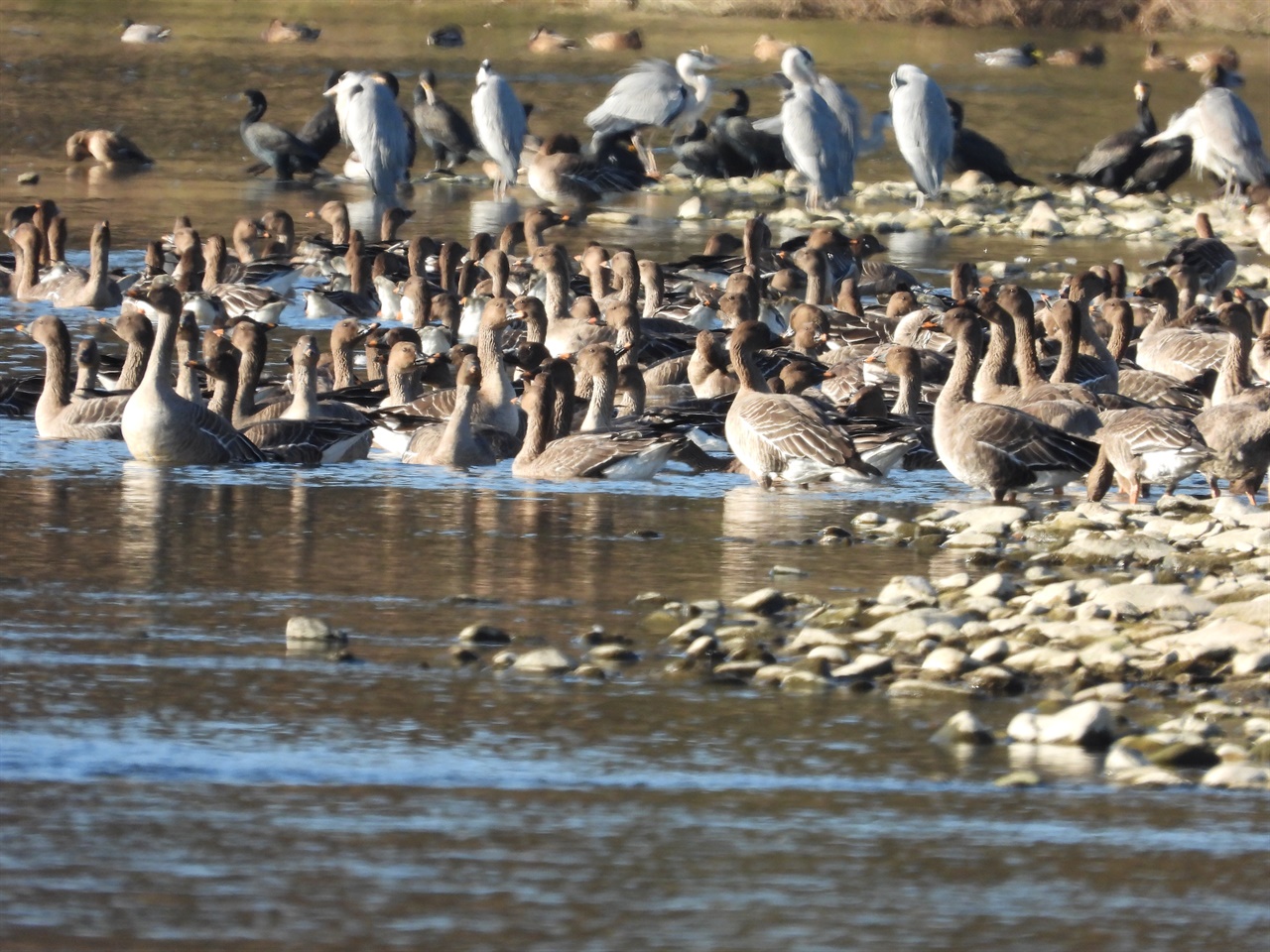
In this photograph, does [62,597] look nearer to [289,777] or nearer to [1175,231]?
[289,777]

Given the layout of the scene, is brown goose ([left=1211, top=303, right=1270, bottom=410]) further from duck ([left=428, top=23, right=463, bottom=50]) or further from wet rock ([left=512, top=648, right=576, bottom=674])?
duck ([left=428, top=23, right=463, bottom=50])

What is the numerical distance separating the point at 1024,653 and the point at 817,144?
67.1 feet

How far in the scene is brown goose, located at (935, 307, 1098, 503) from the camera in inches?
450

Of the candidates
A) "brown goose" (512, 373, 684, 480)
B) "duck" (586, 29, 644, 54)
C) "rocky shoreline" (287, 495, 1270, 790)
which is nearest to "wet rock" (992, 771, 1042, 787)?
"rocky shoreline" (287, 495, 1270, 790)

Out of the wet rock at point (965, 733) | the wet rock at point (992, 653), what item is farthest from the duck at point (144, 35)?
the wet rock at point (965, 733)

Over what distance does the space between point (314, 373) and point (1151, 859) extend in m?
8.25

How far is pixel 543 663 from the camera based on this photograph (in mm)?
7641

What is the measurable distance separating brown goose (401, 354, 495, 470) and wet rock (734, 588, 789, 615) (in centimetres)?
429

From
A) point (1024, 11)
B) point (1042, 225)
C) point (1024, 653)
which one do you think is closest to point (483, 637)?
point (1024, 653)

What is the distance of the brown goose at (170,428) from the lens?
12211mm

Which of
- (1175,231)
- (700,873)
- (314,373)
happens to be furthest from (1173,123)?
(700,873)

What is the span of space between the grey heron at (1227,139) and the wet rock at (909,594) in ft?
70.1

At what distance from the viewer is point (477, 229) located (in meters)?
25.5

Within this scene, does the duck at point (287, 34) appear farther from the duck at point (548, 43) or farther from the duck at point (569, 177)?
the duck at point (569, 177)
